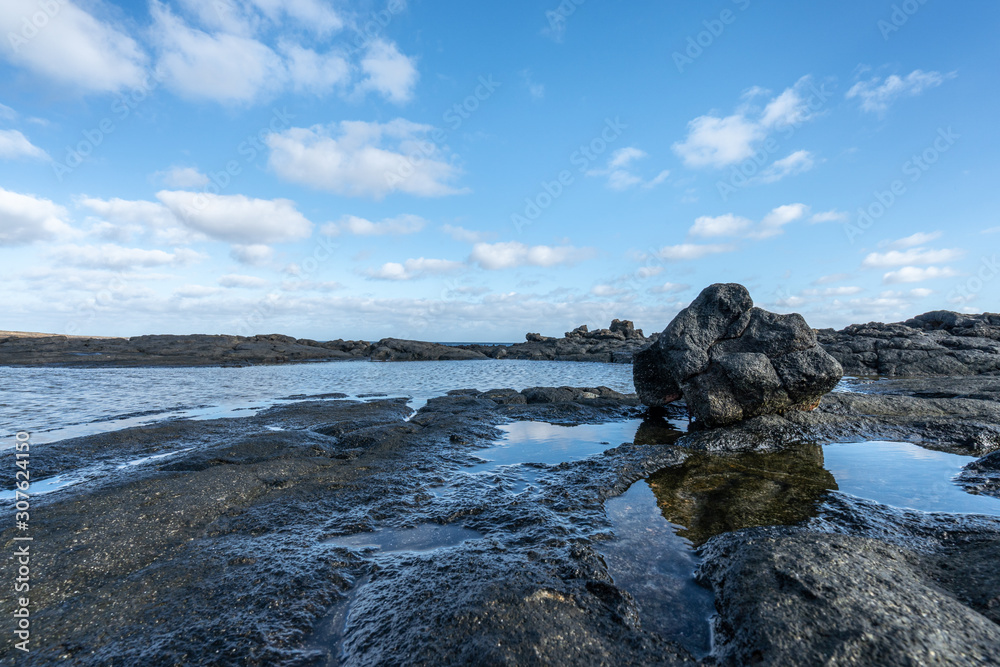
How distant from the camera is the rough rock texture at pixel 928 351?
26859 mm

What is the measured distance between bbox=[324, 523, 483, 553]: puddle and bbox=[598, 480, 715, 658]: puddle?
1977 mm

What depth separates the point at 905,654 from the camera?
2883 millimetres

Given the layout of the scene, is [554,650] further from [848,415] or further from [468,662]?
[848,415]

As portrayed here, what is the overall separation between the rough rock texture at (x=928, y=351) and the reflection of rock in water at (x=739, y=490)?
28345 millimetres

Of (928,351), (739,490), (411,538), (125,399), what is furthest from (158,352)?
(928,351)

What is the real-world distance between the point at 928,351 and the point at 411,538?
39250 mm

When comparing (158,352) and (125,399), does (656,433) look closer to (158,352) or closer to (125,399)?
(125,399)

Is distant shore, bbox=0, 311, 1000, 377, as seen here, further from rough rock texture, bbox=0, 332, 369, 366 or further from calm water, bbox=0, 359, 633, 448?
calm water, bbox=0, 359, 633, 448

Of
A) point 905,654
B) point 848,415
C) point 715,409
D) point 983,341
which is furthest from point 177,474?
point 983,341

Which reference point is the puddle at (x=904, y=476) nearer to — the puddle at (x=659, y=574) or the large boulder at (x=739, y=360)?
the large boulder at (x=739, y=360)

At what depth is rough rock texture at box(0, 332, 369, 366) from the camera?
43406mm

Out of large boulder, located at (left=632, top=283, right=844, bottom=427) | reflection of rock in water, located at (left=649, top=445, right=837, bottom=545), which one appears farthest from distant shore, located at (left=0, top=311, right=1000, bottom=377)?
reflection of rock in water, located at (left=649, top=445, right=837, bottom=545)

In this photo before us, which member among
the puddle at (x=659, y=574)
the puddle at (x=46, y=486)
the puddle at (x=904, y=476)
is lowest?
the puddle at (x=659, y=574)

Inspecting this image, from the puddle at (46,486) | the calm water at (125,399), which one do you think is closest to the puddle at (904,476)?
the puddle at (46,486)
